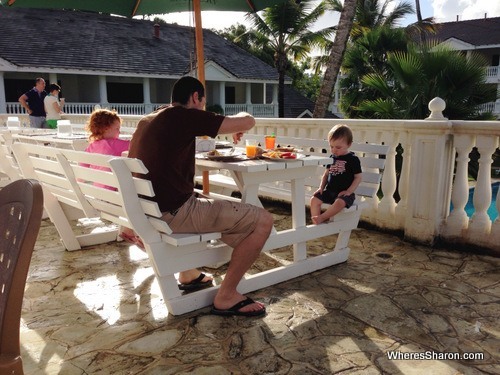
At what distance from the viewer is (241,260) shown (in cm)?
297

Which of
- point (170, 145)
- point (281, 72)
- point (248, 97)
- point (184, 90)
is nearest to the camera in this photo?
point (170, 145)

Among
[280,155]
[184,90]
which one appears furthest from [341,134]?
[184,90]

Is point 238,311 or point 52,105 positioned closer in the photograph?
point 238,311

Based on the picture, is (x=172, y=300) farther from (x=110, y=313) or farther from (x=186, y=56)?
(x=186, y=56)

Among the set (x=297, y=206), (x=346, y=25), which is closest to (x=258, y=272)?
(x=297, y=206)

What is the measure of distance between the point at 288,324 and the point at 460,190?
2.43 meters

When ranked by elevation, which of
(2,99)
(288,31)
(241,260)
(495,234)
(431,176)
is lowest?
(495,234)

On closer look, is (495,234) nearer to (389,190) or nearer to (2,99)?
(389,190)

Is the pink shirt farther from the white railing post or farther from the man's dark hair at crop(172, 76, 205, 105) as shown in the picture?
the white railing post

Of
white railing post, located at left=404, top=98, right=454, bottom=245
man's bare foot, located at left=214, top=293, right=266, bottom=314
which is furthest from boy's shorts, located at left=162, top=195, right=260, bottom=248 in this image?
white railing post, located at left=404, top=98, right=454, bottom=245

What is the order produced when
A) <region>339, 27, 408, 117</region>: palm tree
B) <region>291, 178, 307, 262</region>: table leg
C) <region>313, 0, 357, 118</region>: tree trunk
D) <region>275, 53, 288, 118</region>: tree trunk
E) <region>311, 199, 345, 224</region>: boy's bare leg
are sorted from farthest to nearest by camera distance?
<region>275, 53, 288, 118</region>: tree trunk, <region>339, 27, 408, 117</region>: palm tree, <region>313, 0, 357, 118</region>: tree trunk, <region>311, 199, 345, 224</region>: boy's bare leg, <region>291, 178, 307, 262</region>: table leg

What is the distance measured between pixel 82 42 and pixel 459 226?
20958 millimetres

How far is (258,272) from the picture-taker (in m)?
3.70

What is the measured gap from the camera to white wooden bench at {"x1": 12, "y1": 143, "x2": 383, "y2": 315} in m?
2.71
